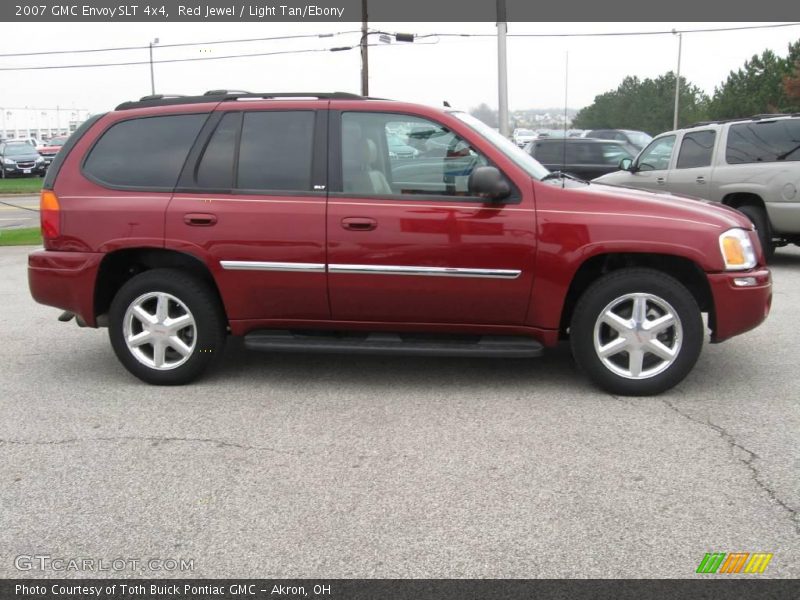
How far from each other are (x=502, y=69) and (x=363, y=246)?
14.5 m

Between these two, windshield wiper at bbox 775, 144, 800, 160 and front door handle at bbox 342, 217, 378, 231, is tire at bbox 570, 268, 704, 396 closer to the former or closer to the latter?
front door handle at bbox 342, 217, 378, 231

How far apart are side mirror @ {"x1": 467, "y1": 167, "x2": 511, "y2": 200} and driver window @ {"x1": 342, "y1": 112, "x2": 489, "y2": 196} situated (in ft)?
0.55

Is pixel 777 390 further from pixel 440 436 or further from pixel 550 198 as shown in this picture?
pixel 440 436

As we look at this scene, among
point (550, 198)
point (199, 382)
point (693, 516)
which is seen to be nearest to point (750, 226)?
point (550, 198)

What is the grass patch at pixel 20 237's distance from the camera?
1360 cm

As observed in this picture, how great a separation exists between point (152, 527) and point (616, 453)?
7.40 feet

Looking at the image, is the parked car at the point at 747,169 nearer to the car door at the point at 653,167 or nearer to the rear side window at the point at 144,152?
the car door at the point at 653,167

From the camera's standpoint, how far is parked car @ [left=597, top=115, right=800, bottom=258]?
31.5 feet

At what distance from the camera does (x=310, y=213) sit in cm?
→ 504

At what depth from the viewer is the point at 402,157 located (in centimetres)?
512

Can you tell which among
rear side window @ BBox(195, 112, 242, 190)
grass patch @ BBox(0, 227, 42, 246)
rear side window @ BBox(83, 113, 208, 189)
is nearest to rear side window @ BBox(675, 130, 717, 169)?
rear side window @ BBox(195, 112, 242, 190)

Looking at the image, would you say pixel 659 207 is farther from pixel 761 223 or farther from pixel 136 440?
pixel 761 223

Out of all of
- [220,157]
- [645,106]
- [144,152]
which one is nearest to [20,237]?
[144,152]

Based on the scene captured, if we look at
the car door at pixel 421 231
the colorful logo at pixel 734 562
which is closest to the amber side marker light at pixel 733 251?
the car door at pixel 421 231
